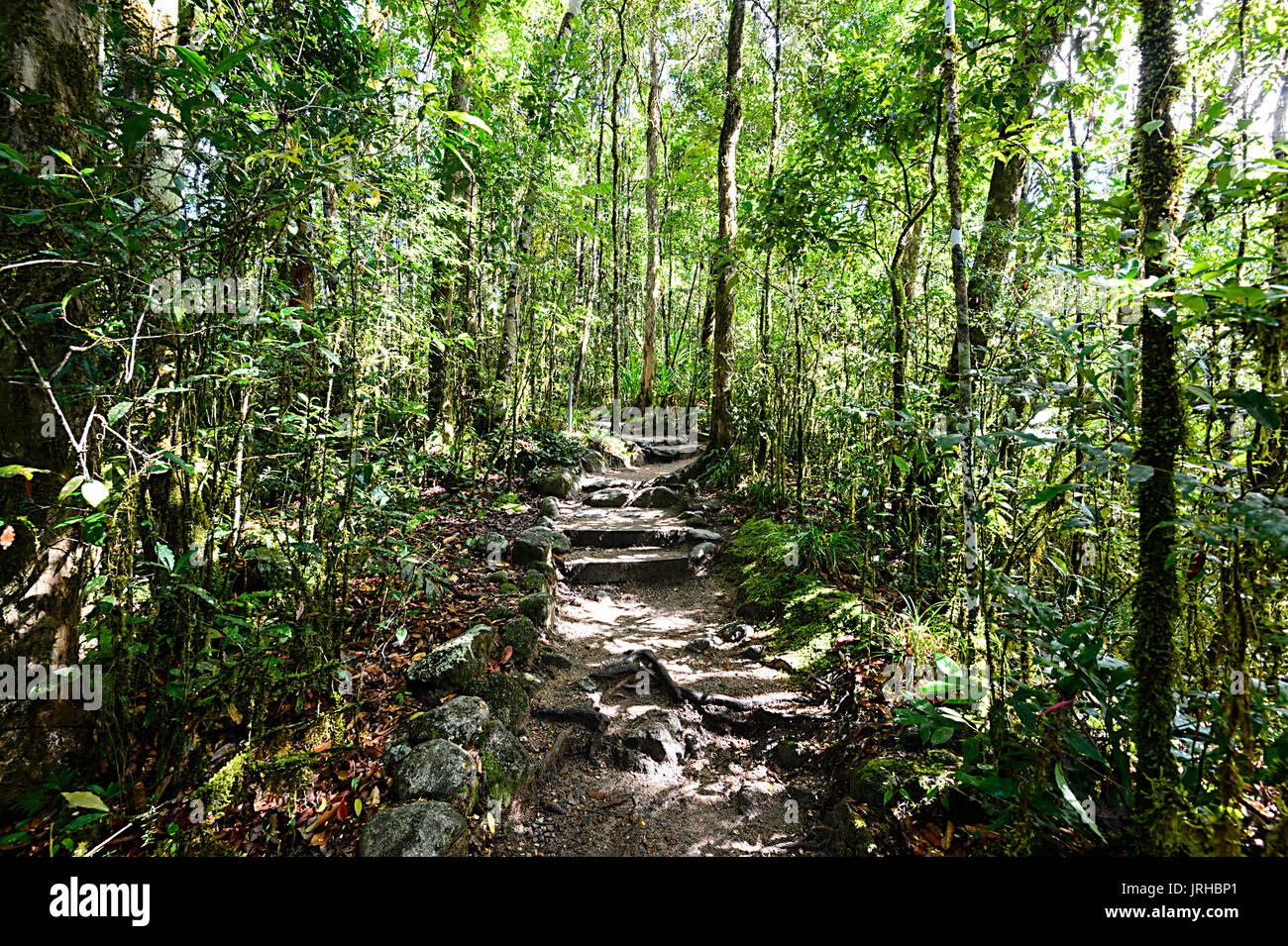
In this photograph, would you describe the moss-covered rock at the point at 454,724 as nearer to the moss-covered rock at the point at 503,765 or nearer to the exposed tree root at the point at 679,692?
the moss-covered rock at the point at 503,765

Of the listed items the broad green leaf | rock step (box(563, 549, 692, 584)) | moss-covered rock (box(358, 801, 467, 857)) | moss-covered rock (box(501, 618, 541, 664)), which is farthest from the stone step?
the broad green leaf

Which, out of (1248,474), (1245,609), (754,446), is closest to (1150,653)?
(1245,609)

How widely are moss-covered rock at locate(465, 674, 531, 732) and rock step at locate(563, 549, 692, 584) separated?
81.9 inches

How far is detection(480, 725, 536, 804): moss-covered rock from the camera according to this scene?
8.96 ft

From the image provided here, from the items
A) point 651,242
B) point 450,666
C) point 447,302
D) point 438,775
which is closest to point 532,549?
point 450,666

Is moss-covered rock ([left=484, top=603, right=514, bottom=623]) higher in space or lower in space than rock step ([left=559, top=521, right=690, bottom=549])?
lower

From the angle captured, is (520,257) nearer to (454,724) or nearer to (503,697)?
(503,697)

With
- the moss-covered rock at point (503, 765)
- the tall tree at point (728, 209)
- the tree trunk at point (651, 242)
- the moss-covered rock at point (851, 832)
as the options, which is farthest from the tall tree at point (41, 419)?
the tree trunk at point (651, 242)

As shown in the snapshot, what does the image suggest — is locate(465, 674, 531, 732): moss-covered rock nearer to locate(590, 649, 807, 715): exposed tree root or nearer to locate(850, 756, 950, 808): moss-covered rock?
locate(590, 649, 807, 715): exposed tree root

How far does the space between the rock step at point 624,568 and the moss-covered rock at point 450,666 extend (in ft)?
6.58

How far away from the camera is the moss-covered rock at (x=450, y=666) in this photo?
3.21 metres

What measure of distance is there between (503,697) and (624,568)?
7.92 feet

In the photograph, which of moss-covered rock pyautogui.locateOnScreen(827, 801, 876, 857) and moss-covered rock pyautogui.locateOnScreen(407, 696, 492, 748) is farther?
moss-covered rock pyautogui.locateOnScreen(407, 696, 492, 748)

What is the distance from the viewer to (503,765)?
286 centimetres
